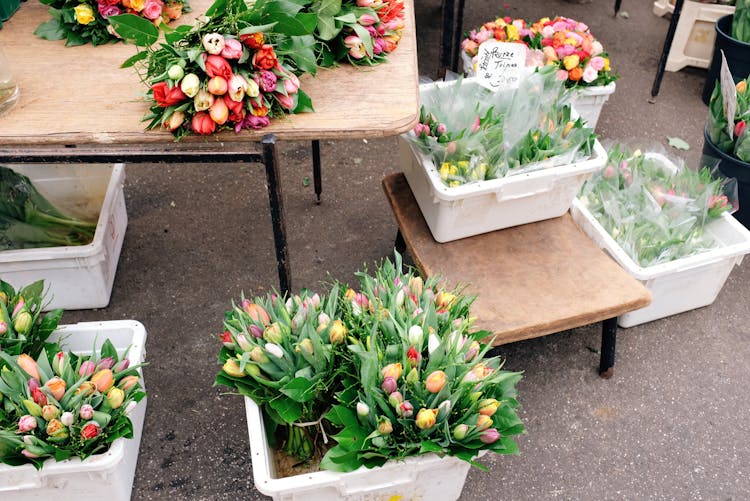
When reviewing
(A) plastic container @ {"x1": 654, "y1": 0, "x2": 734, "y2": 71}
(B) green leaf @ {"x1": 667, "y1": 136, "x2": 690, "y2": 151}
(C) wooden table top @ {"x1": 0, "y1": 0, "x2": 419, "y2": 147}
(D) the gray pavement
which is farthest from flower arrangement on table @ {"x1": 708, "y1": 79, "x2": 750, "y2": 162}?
(C) wooden table top @ {"x1": 0, "y1": 0, "x2": 419, "y2": 147}

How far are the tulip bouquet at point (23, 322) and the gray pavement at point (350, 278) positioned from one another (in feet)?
1.38

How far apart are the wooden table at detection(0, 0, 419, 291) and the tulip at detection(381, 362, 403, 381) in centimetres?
45

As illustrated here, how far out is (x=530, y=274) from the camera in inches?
70.6

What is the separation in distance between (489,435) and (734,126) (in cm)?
164

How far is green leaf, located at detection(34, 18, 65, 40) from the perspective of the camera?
1629 millimetres

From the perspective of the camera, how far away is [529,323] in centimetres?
165

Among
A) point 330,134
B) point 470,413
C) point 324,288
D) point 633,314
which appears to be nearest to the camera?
point 470,413

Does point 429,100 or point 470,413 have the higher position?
point 429,100

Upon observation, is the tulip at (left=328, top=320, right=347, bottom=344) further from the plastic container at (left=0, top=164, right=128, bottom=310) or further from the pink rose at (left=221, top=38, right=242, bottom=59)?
the plastic container at (left=0, top=164, right=128, bottom=310)

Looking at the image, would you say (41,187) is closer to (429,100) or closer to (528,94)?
(429,100)

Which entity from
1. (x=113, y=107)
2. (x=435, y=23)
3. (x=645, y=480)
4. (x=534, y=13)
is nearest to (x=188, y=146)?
(x=113, y=107)

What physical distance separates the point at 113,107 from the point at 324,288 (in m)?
1.02

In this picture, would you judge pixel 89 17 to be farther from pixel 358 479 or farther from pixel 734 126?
pixel 734 126

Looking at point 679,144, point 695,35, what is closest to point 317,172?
point 679,144
